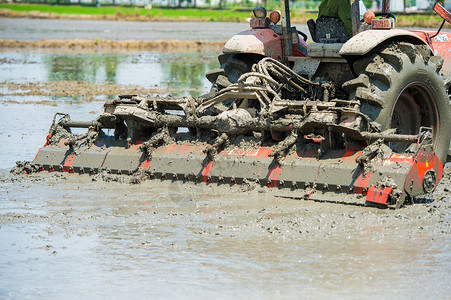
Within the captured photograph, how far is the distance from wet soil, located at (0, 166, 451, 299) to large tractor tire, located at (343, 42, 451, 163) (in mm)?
1145

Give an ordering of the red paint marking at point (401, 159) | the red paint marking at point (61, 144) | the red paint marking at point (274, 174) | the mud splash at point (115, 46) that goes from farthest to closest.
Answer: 1. the mud splash at point (115, 46)
2. the red paint marking at point (61, 144)
3. the red paint marking at point (274, 174)
4. the red paint marking at point (401, 159)

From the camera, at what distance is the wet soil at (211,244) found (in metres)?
6.03

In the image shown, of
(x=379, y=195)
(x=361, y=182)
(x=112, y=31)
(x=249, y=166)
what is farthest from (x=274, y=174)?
(x=112, y=31)

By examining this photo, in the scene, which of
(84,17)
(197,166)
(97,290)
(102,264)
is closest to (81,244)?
(102,264)

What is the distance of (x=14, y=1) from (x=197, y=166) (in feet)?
232

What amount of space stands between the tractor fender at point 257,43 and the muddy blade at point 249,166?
1.47 meters

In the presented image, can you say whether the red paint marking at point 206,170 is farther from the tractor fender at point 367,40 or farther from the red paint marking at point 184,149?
the tractor fender at point 367,40

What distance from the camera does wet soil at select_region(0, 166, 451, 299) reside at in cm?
603

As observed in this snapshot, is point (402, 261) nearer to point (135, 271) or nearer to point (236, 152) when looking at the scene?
point (135, 271)

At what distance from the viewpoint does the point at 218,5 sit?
78.4 meters

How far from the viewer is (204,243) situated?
707cm

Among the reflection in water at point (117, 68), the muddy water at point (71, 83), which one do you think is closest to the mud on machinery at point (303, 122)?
the muddy water at point (71, 83)

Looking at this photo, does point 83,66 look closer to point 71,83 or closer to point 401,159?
point 71,83

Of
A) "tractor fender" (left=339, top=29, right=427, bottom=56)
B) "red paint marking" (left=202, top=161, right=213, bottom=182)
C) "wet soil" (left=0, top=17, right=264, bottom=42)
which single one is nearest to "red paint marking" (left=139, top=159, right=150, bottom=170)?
"red paint marking" (left=202, top=161, right=213, bottom=182)
